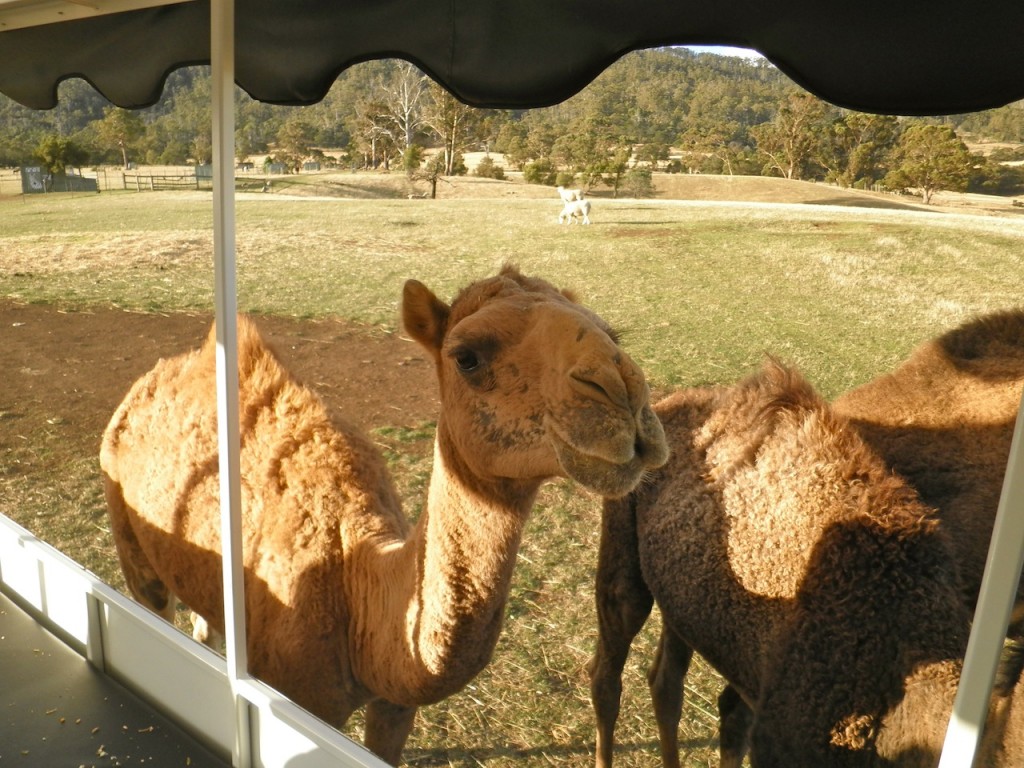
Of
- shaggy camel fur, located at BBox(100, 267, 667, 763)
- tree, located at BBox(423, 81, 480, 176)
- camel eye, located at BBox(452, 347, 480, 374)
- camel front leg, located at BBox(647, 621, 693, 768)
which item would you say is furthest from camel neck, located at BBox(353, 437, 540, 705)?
tree, located at BBox(423, 81, 480, 176)

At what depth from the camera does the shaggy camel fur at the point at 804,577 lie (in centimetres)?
193

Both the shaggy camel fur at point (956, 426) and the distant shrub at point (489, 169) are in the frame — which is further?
the distant shrub at point (489, 169)

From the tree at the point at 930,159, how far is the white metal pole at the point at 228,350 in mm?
3656

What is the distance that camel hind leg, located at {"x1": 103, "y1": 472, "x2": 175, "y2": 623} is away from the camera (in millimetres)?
3186

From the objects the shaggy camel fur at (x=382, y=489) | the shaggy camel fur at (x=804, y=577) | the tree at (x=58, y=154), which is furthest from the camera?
the tree at (x=58, y=154)

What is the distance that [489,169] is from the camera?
641 cm

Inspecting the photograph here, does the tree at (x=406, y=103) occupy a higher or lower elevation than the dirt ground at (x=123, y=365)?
higher

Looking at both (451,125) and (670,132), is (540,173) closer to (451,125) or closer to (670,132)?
(451,125)

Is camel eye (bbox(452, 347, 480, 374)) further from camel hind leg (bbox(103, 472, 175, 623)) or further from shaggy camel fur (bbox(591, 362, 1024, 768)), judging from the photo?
camel hind leg (bbox(103, 472, 175, 623))

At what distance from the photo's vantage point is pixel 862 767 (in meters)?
1.95

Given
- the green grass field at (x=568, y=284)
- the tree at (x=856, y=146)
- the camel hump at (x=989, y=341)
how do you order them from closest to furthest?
the camel hump at (x=989, y=341)
the green grass field at (x=568, y=284)
the tree at (x=856, y=146)

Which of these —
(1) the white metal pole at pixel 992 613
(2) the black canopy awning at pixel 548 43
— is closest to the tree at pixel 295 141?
(2) the black canopy awning at pixel 548 43

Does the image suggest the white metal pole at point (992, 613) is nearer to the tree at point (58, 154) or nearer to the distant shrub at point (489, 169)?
the distant shrub at point (489, 169)

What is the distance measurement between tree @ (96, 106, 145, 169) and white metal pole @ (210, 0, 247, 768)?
1165cm
